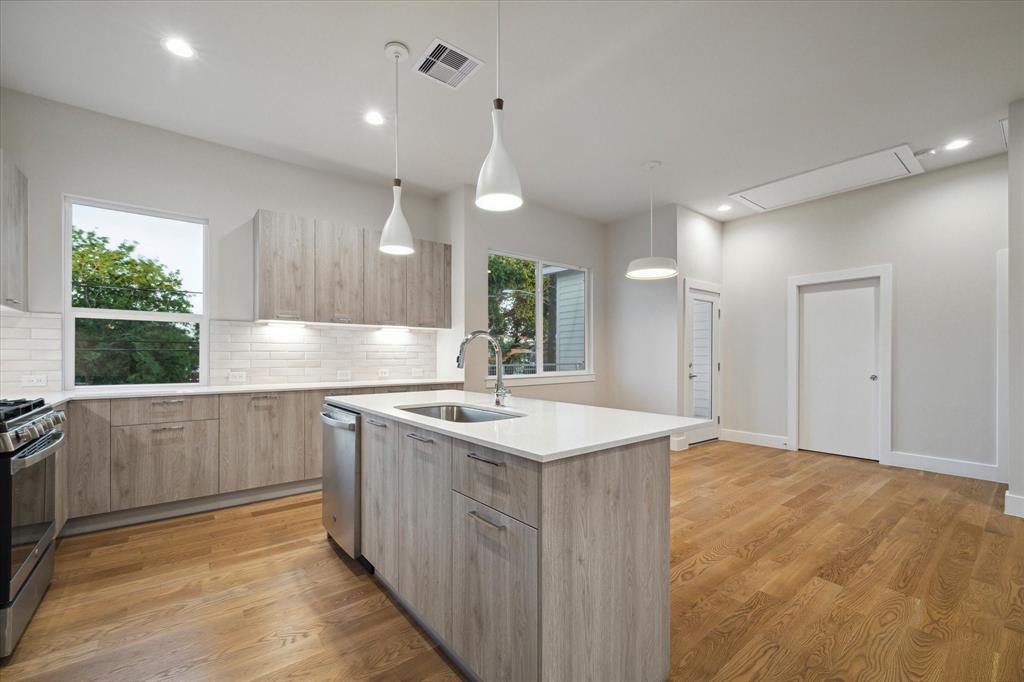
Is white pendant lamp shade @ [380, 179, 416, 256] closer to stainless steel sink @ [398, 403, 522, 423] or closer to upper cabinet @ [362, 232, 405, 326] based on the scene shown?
stainless steel sink @ [398, 403, 522, 423]

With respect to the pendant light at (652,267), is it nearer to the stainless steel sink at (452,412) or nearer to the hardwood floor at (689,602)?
the hardwood floor at (689,602)

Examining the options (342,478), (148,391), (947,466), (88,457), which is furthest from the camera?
(947,466)

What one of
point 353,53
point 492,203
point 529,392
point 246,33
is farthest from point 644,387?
point 246,33

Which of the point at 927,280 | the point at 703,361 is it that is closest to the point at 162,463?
the point at 703,361

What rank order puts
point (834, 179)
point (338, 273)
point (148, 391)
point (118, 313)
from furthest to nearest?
point (834, 179), point (338, 273), point (118, 313), point (148, 391)

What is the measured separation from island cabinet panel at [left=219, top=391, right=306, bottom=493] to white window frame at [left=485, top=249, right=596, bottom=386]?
6.57ft

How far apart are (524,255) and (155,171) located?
3571 millimetres

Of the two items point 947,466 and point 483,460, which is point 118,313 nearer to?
point 483,460

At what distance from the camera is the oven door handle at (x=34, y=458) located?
174cm

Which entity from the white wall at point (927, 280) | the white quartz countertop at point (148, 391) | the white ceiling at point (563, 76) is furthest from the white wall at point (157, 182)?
the white wall at point (927, 280)

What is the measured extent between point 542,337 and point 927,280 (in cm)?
405

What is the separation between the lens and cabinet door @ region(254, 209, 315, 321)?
373 centimetres

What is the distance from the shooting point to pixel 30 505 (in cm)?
194

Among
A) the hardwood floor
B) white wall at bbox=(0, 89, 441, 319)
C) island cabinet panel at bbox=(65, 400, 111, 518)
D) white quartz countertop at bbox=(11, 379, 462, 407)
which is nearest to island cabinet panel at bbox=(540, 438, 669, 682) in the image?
the hardwood floor
